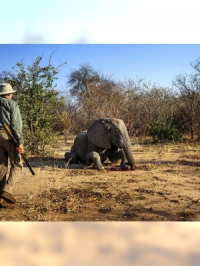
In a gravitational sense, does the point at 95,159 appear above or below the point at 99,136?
below

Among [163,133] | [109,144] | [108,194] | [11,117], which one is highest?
[11,117]

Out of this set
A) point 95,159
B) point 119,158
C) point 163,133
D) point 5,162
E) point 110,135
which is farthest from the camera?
point 163,133

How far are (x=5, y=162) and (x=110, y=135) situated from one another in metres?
2.75

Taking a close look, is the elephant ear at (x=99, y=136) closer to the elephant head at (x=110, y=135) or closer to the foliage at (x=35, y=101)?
the elephant head at (x=110, y=135)

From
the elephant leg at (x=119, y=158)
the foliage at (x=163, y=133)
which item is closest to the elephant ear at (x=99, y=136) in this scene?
the elephant leg at (x=119, y=158)

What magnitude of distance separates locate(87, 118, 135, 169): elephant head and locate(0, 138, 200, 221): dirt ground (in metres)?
0.42

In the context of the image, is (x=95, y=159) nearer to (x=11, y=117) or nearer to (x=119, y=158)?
(x=119, y=158)

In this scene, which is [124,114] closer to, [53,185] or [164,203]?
[53,185]

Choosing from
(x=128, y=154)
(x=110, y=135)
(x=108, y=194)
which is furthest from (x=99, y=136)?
(x=108, y=194)

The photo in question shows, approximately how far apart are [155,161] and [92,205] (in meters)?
3.54

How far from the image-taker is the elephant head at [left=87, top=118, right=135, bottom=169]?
6704mm

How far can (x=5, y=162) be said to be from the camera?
15.3 feet

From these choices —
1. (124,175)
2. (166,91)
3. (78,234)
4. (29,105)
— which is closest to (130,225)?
(78,234)

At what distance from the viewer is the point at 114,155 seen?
731 cm
